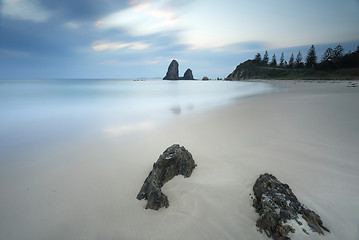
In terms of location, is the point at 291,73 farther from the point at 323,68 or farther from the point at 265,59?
the point at 265,59

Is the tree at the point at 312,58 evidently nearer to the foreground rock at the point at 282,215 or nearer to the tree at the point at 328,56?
the tree at the point at 328,56

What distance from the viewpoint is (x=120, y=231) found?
2.56m

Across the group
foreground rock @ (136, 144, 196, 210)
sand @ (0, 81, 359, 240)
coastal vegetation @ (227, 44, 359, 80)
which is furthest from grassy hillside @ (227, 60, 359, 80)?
foreground rock @ (136, 144, 196, 210)

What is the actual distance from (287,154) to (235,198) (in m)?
2.47

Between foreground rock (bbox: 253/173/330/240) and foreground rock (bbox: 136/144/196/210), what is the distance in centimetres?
156

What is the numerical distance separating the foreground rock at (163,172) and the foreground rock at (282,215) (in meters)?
1.56

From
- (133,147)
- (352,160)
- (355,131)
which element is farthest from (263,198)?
(355,131)

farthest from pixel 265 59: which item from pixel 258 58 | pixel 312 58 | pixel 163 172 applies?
pixel 163 172

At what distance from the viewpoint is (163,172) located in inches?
139

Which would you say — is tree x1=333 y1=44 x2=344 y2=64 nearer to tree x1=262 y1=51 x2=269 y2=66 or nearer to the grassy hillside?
the grassy hillside

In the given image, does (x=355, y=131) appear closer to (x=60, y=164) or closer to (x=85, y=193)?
(x=85, y=193)

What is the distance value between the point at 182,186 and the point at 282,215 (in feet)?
5.84

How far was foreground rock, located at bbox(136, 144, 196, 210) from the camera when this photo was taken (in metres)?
2.85

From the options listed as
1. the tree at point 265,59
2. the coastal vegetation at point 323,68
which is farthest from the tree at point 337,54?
the tree at point 265,59
